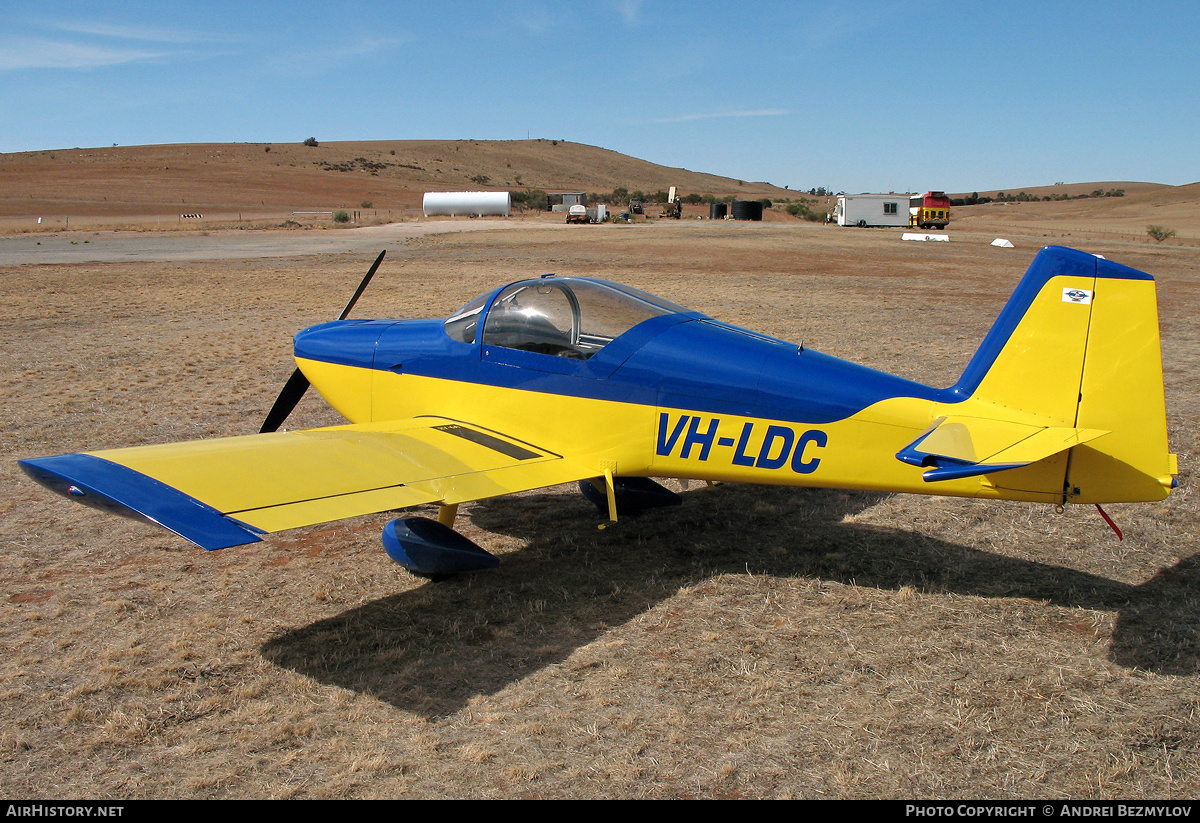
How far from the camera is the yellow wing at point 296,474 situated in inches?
157

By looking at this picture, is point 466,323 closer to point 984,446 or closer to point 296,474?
point 296,474

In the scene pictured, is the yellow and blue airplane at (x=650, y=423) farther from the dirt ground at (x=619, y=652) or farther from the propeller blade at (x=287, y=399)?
the propeller blade at (x=287, y=399)

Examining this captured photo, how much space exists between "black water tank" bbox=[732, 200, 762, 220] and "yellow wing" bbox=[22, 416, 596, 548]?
69.8m

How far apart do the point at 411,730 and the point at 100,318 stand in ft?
49.7

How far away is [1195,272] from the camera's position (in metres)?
28.2

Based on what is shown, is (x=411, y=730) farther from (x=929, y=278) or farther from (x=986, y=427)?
(x=929, y=278)

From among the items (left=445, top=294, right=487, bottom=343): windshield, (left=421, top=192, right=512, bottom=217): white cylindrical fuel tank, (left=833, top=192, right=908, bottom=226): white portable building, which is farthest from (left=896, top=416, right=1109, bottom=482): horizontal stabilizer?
(left=421, top=192, right=512, bottom=217): white cylindrical fuel tank

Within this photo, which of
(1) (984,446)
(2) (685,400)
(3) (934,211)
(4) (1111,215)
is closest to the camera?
(1) (984,446)

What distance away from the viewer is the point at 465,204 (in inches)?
2751

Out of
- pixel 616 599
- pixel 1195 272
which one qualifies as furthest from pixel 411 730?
pixel 1195 272

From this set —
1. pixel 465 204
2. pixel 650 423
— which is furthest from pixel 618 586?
pixel 465 204

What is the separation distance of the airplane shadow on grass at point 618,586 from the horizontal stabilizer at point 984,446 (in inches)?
48.4

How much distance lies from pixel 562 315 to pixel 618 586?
1.90 meters

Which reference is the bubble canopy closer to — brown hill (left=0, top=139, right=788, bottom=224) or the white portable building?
brown hill (left=0, top=139, right=788, bottom=224)
